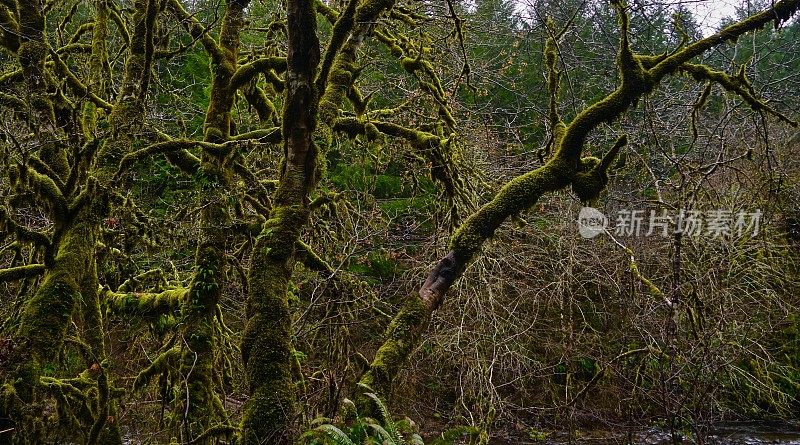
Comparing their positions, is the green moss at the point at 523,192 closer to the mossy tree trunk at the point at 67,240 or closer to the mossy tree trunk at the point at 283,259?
the mossy tree trunk at the point at 283,259

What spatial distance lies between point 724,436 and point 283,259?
32.9 ft

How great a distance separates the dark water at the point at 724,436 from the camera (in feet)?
33.7

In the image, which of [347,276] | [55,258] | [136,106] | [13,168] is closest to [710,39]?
[347,276]

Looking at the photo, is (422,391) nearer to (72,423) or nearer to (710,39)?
(72,423)

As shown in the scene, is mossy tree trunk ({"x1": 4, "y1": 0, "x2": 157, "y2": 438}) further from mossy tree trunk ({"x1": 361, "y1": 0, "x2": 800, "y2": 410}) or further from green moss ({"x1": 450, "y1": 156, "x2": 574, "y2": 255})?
green moss ({"x1": 450, "y1": 156, "x2": 574, "y2": 255})

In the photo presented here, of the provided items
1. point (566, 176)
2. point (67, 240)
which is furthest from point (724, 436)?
point (67, 240)

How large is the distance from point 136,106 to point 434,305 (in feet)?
8.96

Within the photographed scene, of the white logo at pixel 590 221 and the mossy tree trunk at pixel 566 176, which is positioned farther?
the white logo at pixel 590 221

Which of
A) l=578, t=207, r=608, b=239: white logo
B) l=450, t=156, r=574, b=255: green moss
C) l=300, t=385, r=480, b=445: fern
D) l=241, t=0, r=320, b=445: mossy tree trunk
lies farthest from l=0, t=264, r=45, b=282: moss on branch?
l=578, t=207, r=608, b=239: white logo

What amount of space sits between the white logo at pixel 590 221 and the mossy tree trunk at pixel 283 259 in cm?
274

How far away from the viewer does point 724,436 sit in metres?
10.2

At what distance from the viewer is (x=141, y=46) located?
471cm

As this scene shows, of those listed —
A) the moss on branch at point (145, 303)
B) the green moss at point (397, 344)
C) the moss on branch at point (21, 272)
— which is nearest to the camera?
the green moss at point (397, 344)

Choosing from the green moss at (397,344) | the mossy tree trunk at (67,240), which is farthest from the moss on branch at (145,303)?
the green moss at (397,344)
